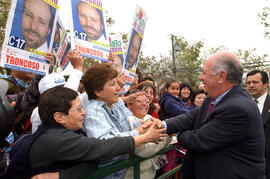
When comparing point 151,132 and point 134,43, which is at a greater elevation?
point 134,43

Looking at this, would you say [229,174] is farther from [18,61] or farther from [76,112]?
[18,61]

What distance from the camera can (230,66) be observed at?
1.89m

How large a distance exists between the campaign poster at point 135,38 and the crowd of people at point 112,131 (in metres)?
1.24

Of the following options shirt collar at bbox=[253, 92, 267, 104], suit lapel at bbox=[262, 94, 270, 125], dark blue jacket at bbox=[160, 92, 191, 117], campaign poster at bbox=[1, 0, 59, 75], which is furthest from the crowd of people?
shirt collar at bbox=[253, 92, 267, 104]

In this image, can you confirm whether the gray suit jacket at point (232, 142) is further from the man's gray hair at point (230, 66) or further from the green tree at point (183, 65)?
the green tree at point (183, 65)

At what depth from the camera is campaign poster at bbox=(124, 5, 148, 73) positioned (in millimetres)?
3398

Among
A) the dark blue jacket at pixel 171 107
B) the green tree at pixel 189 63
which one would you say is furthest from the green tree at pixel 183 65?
the dark blue jacket at pixel 171 107

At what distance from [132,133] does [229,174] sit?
88cm

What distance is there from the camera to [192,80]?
89.2 feet

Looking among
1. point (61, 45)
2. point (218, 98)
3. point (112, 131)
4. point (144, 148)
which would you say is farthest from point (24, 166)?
point (61, 45)

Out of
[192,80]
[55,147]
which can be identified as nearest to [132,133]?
[55,147]

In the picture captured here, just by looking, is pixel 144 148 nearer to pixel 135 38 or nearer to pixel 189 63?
pixel 135 38

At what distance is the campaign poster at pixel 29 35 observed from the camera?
2.01 m

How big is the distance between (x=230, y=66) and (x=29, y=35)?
81.8 inches
